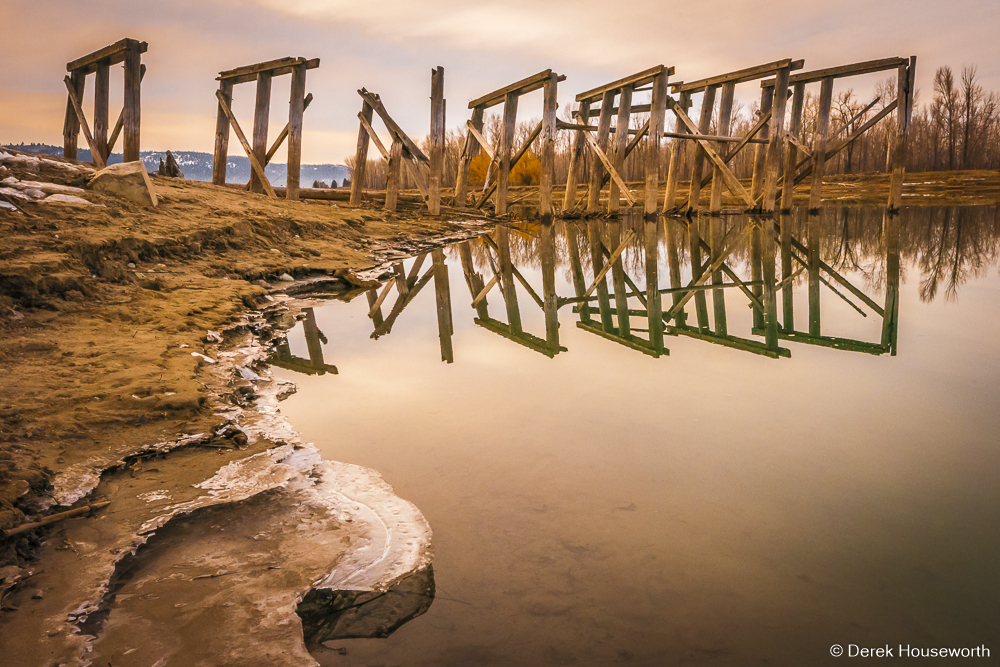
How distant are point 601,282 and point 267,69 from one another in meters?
8.15

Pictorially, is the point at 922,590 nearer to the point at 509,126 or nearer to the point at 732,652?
the point at 732,652

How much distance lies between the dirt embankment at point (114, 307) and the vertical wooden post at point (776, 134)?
10.2 metres

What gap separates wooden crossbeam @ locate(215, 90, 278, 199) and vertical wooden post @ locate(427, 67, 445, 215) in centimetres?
321

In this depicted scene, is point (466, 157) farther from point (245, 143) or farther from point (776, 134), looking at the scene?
point (776, 134)

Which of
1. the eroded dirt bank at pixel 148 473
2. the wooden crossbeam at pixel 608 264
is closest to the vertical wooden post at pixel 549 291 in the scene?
the wooden crossbeam at pixel 608 264

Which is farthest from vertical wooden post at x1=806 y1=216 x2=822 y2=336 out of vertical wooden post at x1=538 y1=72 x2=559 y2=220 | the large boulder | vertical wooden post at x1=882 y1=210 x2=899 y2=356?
the large boulder

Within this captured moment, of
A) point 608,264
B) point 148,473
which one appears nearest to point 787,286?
point 608,264

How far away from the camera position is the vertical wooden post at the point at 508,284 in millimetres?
4733

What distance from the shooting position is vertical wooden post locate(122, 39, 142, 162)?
30.2 ft

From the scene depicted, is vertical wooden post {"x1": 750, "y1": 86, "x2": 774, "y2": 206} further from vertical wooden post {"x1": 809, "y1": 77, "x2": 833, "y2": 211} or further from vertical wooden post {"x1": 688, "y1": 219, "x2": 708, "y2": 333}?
vertical wooden post {"x1": 688, "y1": 219, "x2": 708, "y2": 333}

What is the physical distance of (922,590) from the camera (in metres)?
1.40

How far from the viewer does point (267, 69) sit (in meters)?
11.1

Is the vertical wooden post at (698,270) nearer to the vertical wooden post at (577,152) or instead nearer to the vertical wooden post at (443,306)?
the vertical wooden post at (443,306)

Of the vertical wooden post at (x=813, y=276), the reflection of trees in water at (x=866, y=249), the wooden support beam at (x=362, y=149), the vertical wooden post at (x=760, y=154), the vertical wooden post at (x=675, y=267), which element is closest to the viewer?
the vertical wooden post at (x=813, y=276)
